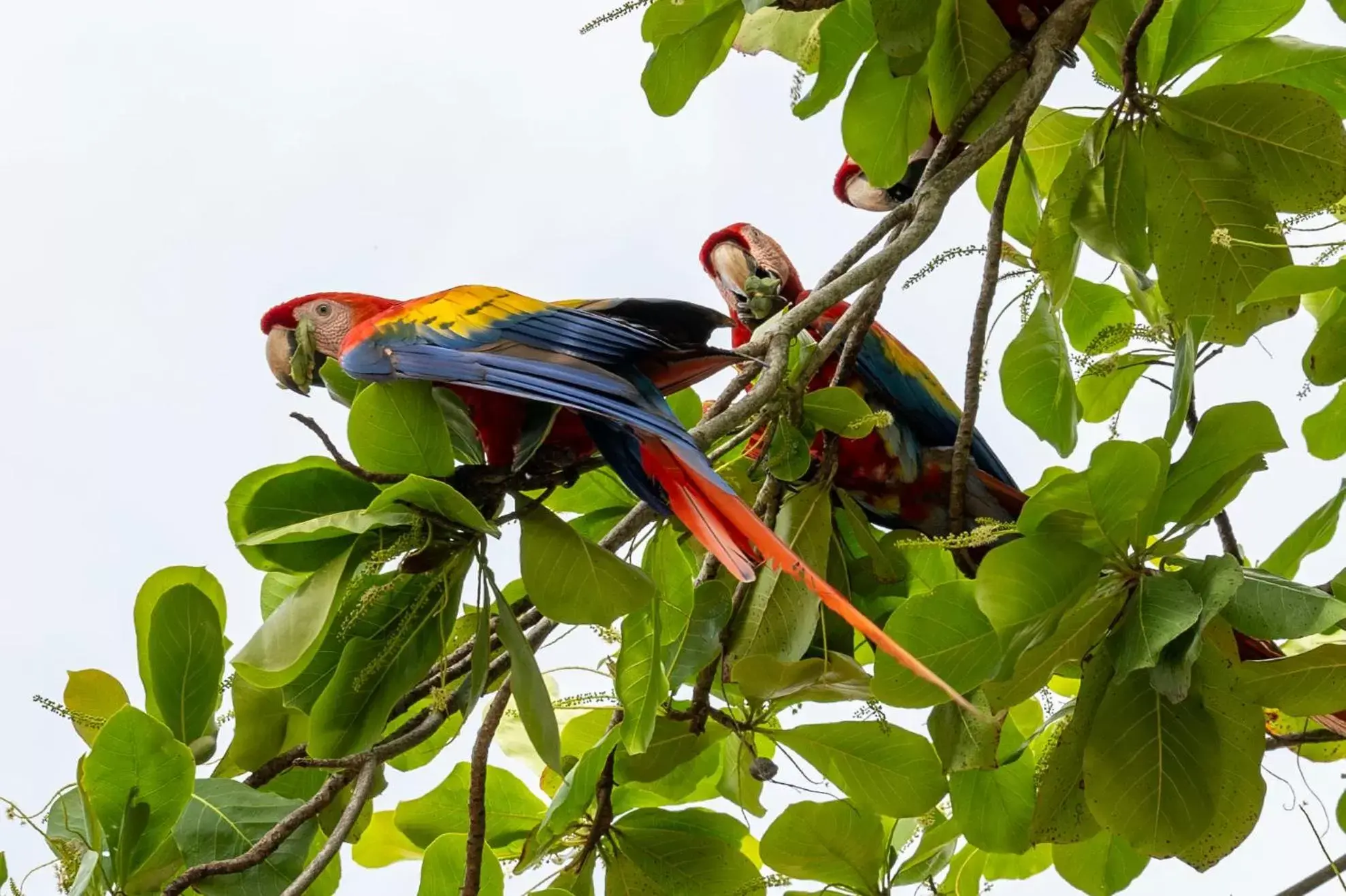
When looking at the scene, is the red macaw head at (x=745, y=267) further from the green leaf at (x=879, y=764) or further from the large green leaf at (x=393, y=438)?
the large green leaf at (x=393, y=438)

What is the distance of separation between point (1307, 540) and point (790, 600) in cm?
51

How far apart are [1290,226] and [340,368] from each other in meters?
0.95

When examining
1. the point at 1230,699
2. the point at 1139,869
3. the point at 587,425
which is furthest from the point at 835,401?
the point at 1139,869

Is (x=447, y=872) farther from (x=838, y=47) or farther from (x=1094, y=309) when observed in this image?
(x=1094, y=309)

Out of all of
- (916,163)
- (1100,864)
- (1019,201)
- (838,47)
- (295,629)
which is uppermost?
(916,163)

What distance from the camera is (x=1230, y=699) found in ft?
3.69

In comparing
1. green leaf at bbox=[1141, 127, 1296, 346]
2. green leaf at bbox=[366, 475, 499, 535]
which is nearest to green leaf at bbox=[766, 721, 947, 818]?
green leaf at bbox=[366, 475, 499, 535]

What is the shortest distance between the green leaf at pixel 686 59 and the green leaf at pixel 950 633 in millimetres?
640

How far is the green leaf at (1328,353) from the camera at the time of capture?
1259 millimetres

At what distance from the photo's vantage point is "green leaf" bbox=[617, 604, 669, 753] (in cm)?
121

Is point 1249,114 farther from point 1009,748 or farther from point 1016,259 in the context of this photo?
point 1009,748

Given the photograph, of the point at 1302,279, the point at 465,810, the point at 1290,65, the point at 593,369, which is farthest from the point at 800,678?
the point at 1290,65

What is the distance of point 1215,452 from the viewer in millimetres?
1113

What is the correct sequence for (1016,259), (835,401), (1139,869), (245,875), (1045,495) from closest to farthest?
(1045,495) < (245,875) < (835,401) < (1139,869) < (1016,259)
